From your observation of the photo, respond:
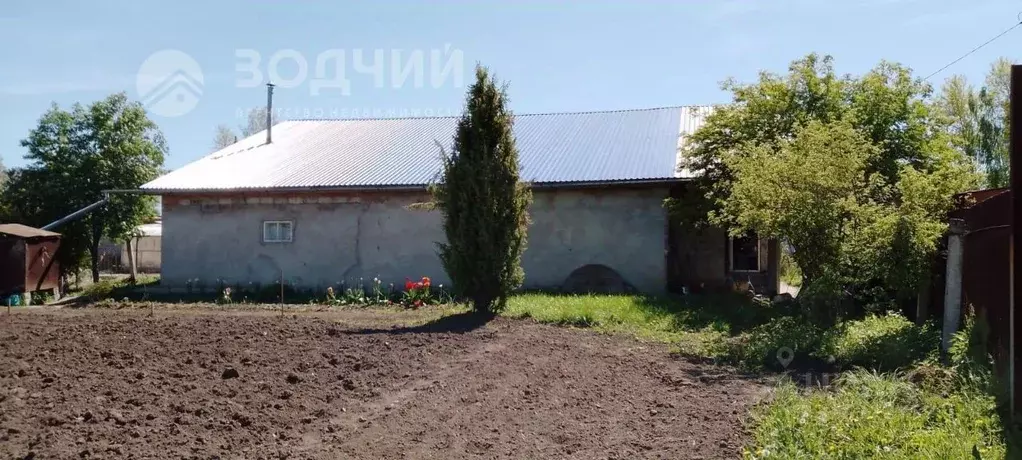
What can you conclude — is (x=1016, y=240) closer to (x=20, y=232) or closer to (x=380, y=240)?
(x=380, y=240)

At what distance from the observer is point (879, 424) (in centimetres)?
606

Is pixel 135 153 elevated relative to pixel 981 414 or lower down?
elevated

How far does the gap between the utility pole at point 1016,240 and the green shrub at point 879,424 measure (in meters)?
0.29

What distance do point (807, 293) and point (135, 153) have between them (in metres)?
20.2

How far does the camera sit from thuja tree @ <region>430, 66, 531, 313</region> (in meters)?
11.8

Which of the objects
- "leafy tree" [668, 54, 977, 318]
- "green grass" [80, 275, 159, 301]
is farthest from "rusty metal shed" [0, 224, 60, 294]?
"leafy tree" [668, 54, 977, 318]

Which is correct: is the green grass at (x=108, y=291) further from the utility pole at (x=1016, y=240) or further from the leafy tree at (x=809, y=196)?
the utility pole at (x=1016, y=240)

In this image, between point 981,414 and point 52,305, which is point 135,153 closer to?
point 52,305

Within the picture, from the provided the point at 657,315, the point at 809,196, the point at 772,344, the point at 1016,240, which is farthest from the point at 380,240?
the point at 1016,240

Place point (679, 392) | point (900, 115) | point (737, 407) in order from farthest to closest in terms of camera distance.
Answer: point (900, 115) < point (679, 392) < point (737, 407)

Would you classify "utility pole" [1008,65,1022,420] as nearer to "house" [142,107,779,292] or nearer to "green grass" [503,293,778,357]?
"green grass" [503,293,778,357]

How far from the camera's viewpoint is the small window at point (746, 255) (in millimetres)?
19406

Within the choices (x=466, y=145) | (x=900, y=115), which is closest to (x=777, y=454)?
(x=466, y=145)

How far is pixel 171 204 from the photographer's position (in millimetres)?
19609
